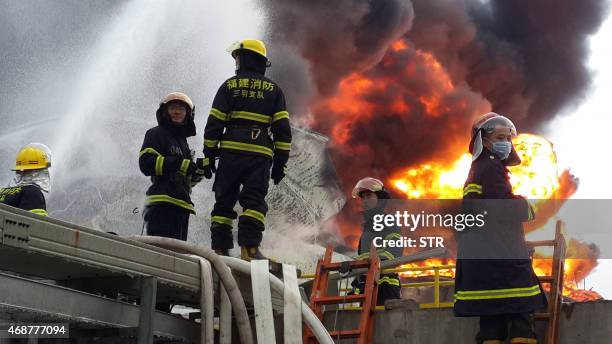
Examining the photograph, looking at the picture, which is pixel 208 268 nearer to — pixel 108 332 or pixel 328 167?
pixel 108 332

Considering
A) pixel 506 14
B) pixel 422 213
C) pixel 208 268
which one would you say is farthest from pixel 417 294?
pixel 506 14

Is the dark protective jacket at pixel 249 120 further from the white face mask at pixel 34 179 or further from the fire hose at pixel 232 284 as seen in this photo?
the fire hose at pixel 232 284

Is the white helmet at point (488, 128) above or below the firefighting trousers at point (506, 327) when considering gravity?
above

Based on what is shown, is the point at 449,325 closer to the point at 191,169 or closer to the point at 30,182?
the point at 191,169

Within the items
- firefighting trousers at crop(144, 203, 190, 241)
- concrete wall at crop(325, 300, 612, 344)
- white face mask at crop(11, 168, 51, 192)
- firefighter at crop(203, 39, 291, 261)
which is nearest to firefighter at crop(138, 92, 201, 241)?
firefighting trousers at crop(144, 203, 190, 241)

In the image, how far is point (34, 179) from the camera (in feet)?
23.1

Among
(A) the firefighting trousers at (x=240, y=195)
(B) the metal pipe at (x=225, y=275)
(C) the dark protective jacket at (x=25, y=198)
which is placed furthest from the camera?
(C) the dark protective jacket at (x=25, y=198)

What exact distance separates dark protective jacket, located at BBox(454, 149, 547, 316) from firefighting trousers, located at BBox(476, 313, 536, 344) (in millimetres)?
81

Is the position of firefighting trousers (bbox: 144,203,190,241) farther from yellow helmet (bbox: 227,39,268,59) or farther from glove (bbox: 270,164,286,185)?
yellow helmet (bbox: 227,39,268,59)

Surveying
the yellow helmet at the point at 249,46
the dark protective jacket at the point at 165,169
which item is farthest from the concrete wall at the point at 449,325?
A: the yellow helmet at the point at 249,46

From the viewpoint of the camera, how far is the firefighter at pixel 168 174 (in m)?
6.83

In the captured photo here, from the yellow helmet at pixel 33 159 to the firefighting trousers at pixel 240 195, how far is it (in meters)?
1.43

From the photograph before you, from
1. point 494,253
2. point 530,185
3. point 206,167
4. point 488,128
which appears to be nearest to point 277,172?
point 206,167

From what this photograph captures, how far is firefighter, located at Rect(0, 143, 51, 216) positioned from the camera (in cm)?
677
